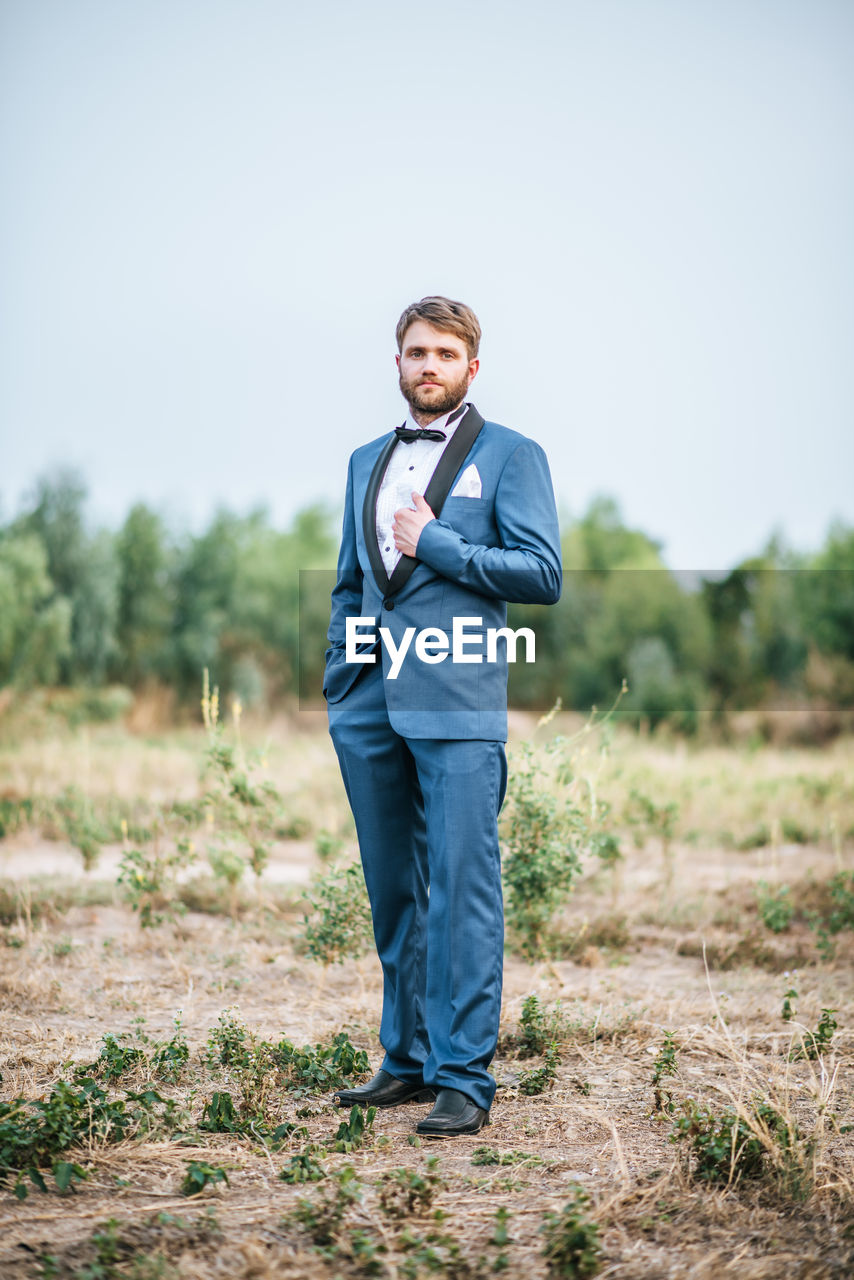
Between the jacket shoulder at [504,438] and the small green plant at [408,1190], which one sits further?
the jacket shoulder at [504,438]

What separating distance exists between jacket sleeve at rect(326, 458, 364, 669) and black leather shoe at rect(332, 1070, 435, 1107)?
1.22 m

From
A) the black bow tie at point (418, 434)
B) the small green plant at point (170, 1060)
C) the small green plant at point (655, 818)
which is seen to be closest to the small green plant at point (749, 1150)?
the small green plant at point (170, 1060)

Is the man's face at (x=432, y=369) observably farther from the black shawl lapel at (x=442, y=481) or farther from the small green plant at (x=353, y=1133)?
the small green plant at (x=353, y=1133)

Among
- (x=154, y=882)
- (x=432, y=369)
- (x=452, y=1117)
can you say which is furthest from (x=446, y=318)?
(x=154, y=882)

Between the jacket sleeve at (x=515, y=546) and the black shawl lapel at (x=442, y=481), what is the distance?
0.09m

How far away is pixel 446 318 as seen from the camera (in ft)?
10.9

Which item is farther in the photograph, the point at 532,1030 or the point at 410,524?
the point at 532,1030

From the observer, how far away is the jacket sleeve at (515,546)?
10.2 ft

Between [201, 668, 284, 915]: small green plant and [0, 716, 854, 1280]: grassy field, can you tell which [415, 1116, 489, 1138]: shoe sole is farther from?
[201, 668, 284, 915]: small green plant

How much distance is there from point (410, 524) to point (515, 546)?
298mm

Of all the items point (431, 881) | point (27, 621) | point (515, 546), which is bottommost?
point (431, 881)

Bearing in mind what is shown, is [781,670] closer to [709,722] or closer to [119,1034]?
[709,722]

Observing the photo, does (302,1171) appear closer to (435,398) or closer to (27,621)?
(435,398)

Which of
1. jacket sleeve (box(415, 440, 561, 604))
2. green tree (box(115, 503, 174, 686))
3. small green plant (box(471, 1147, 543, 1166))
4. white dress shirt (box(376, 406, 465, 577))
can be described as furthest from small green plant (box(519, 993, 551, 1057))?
green tree (box(115, 503, 174, 686))
